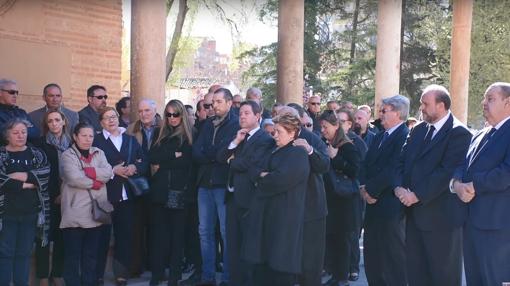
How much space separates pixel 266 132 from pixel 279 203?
94 cm

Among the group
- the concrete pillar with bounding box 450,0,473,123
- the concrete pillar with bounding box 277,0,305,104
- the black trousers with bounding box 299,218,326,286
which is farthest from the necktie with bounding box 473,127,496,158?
the concrete pillar with bounding box 450,0,473,123

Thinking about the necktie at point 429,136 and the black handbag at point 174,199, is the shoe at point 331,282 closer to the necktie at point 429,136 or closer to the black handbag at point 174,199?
the black handbag at point 174,199

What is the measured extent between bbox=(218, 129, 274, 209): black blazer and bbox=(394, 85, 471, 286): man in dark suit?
133cm

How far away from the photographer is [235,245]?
6867 mm

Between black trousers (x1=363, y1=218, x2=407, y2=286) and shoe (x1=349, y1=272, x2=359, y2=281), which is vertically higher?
black trousers (x1=363, y1=218, x2=407, y2=286)

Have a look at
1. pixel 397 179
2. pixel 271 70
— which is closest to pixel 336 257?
pixel 397 179

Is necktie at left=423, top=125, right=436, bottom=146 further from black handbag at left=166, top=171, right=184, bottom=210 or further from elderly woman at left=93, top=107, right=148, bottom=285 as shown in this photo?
elderly woman at left=93, top=107, right=148, bottom=285

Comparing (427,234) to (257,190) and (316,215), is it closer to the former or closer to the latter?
(316,215)

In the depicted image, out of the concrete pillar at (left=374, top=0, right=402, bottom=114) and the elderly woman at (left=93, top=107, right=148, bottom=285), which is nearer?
the elderly woman at (left=93, top=107, right=148, bottom=285)

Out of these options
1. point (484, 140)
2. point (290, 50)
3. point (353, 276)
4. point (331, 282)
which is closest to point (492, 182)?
point (484, 140)

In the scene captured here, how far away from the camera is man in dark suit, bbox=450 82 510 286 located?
5.19 m

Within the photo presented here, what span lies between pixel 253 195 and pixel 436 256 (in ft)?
5.90

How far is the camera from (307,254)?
249 inches

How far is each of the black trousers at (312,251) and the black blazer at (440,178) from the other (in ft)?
3.15
